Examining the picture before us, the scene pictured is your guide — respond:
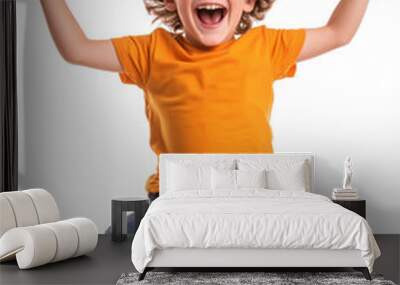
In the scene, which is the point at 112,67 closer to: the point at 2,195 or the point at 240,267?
the point at 2,195

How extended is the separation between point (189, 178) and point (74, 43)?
74.8 inches

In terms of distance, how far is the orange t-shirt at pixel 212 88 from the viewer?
6.41 metres

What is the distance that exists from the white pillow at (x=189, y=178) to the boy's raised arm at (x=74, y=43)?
1288mm

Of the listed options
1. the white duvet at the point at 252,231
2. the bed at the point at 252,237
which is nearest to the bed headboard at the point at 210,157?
the bed at the point at 252,237

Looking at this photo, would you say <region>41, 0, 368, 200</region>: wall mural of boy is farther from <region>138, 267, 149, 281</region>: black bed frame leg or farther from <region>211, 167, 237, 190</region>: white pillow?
<region>138, 267, 149, 281</region>: black bed frame leg

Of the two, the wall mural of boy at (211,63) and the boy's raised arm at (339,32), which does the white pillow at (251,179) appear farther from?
the boy's raised arm at (339,32)

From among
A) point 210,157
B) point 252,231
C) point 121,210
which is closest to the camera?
point 252,231

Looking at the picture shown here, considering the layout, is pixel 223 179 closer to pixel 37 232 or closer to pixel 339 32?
pixel 37 232

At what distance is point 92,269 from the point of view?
499 cm

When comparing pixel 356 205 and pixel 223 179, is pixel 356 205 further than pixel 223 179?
Yes

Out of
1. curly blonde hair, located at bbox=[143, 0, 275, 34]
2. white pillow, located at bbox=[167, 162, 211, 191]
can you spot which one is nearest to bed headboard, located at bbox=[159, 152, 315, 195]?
white pillow, located at bbox=[167, 162, 211, 191]

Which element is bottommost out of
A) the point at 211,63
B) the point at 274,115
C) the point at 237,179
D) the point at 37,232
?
the point at 37,232

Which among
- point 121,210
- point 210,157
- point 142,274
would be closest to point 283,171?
point 210,157

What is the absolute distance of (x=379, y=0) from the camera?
21.6ft
